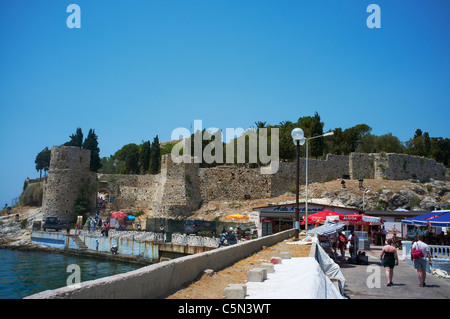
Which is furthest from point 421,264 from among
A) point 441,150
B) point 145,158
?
point 441,150

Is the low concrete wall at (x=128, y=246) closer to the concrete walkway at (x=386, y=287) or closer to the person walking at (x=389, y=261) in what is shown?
the concrete walkway at (x=386, y=287)

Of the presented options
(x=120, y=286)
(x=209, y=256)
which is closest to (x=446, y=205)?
(x=209, y=256)

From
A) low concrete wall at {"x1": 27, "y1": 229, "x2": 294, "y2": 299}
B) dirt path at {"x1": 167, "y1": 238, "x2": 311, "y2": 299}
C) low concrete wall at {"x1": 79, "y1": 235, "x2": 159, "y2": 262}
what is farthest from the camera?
low concrete wall at {"x1": 79, "y1": 235, "x2": 159, "y2": 262}

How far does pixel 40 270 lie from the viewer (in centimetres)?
2636

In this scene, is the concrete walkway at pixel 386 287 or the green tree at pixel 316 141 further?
the green tree at pixel 316 141

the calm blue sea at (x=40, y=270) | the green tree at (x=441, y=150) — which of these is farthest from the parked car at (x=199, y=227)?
the green tree at (x=441, y=150)

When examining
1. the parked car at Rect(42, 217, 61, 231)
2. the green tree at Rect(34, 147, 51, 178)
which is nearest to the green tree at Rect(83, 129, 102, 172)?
the parked car at Rect(42, 217, 61, 231)

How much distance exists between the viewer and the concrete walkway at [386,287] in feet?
30.1

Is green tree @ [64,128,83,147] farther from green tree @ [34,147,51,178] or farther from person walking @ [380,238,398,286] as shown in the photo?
person walking @ [380,238,398,286]

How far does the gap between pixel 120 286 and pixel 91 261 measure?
1091 inches

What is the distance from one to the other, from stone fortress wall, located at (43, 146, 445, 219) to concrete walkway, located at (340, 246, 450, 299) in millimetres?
26453

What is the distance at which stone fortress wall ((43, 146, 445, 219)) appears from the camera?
39.4m

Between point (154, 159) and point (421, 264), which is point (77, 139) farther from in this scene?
point (421, 264)

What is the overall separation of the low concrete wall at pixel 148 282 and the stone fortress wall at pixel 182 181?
30624 millimetres
